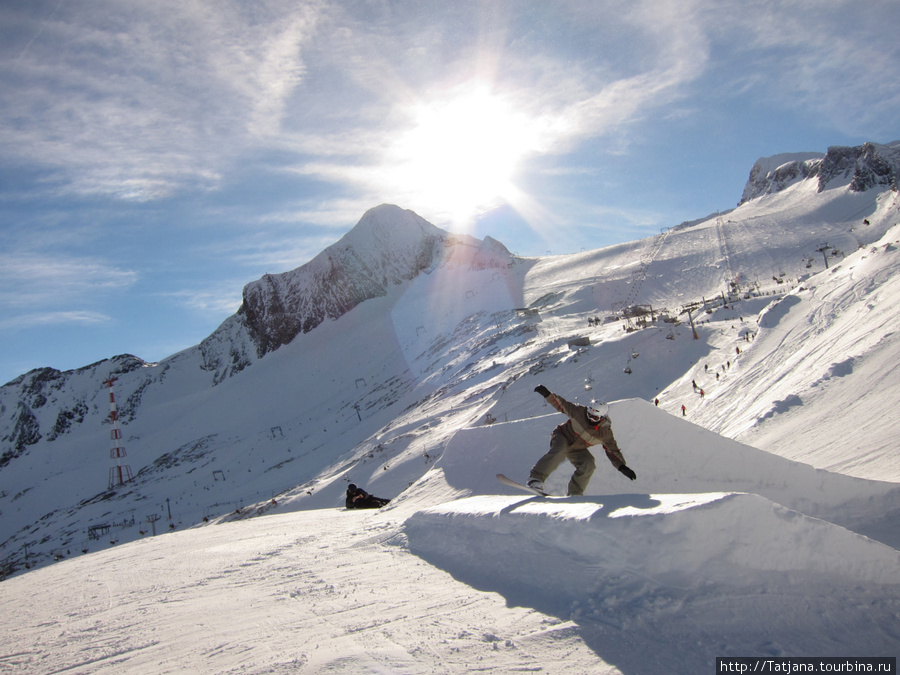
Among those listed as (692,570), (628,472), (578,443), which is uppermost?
(578,443)

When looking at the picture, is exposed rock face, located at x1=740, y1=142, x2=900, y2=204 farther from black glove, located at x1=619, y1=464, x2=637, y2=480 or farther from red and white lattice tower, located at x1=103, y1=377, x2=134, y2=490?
red and white lattice tower, located at x1=103, y1=377, x2=134, y2=490

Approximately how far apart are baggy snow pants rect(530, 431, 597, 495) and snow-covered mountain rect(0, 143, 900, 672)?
51 cm

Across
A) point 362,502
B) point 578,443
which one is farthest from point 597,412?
point 362,502

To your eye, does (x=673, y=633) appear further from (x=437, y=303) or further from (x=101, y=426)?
(x=101, y=426)

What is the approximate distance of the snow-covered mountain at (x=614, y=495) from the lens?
10.7 ft

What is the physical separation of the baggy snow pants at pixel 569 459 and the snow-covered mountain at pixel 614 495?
0.51 meters

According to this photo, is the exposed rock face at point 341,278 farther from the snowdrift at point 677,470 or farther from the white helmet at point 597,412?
the white helmet at point 597,412

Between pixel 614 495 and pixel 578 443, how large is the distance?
5.26 feet

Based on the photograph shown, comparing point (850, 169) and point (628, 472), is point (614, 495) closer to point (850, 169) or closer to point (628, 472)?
point (628, 472)

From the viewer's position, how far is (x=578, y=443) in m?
6.11

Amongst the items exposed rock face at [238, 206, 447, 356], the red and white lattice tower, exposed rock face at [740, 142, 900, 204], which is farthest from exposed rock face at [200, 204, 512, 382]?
exposed rock face at [740, 142, 900, 204]

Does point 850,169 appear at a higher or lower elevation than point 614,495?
higher

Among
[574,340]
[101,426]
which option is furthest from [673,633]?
[101,426]

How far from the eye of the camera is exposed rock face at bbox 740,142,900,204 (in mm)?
46188
